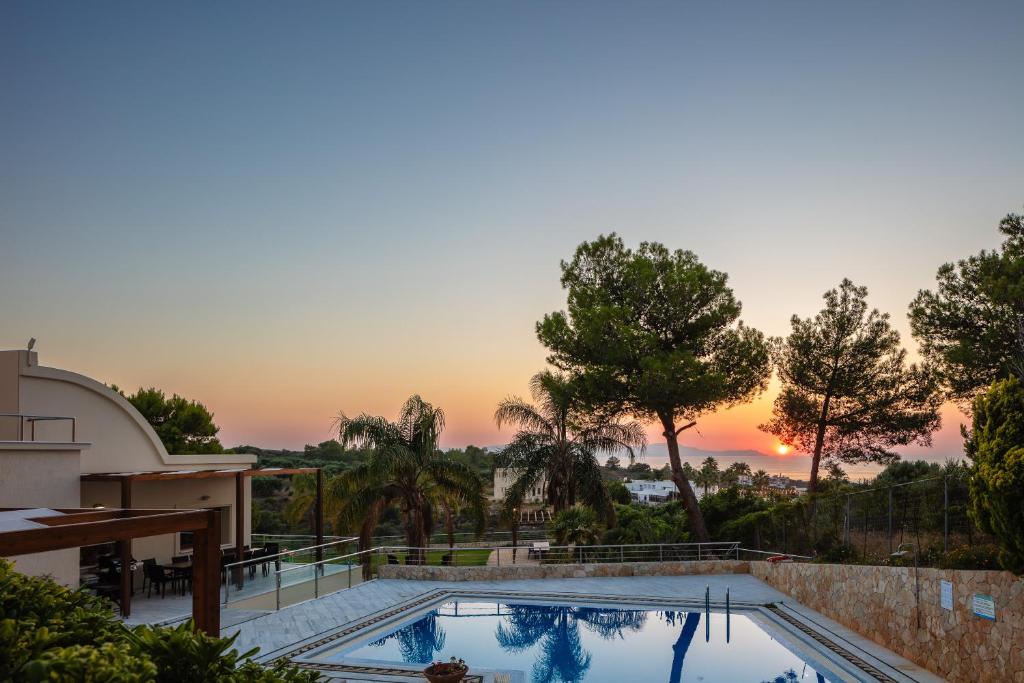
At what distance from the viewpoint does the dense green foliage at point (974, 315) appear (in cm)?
1650

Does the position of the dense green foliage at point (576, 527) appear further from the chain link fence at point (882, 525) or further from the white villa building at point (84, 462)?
the white villa building at point (84, 462)

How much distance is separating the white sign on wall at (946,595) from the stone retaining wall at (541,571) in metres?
9.11

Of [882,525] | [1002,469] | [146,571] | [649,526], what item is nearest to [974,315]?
[882,525]

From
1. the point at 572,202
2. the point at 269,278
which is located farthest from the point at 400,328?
the point at 572,202

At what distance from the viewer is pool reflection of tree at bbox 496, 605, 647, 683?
1159 cm

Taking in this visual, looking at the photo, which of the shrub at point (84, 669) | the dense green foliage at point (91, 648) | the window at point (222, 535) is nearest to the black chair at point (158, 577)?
the window at point (222, 535)

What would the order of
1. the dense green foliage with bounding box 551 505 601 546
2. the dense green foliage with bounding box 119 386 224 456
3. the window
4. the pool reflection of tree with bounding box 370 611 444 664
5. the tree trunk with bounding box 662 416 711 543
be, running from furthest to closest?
the dense green foliage with bounding box 119 386 224 456
the tree trunk with bounding box 662 416 711 543
the dense green foliage with bounding box 551 505 601 546
the window
the pool reflection of tree with bounding box 370 611 444 664

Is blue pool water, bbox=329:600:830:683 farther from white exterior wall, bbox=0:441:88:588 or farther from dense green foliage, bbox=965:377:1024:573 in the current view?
white exterior wall, bbox=0:441:88:588

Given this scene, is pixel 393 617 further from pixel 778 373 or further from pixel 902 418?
pixel 902 418

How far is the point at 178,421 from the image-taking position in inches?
1380

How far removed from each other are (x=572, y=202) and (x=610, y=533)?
9809 mm

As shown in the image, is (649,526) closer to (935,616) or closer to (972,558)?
(935,616)

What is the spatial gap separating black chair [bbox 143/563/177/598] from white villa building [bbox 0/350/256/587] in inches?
57.7

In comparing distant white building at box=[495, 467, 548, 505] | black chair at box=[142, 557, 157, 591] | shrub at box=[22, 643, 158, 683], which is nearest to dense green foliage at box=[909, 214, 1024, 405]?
distant white building at box=[495, 467, 548, 505]
